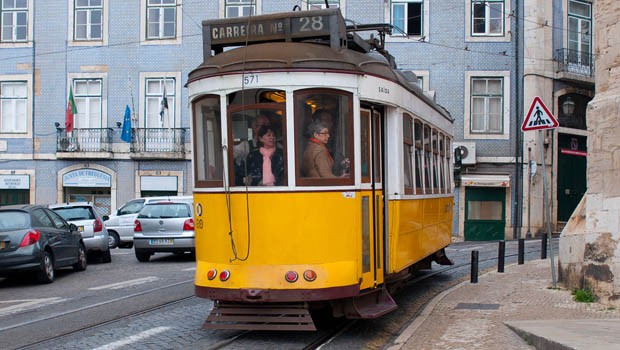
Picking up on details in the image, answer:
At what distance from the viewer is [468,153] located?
2945 cm

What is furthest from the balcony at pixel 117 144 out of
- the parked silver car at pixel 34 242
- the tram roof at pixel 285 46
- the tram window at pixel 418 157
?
the tram roof at pixel 285 46

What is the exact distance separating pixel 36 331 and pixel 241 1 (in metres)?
23.0

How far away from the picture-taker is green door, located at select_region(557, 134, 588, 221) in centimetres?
3019

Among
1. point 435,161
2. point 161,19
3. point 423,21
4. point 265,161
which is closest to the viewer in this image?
point 265,161

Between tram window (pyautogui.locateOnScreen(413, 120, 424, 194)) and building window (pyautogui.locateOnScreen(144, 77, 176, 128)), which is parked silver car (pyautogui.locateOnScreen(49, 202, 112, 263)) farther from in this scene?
building window (pyautogui.locateOnScreen(144, 77, 176, 128))

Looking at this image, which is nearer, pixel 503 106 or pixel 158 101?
pixel 503 106

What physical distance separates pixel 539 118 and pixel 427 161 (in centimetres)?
199

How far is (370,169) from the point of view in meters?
8.54

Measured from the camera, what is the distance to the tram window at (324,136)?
8.06 m

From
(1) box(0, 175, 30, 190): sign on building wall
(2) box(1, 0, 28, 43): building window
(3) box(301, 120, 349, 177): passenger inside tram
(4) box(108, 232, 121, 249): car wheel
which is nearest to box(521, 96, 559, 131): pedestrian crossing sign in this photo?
(3) box(301, 120, 349, 177): passenger inside tram

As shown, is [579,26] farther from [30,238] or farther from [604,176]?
[30,238]

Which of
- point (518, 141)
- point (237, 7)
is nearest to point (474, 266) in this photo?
point (518, 141)

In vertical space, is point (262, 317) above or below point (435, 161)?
below

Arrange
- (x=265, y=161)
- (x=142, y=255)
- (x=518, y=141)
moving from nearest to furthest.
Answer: (x=265, y=161)
(x=142, y=255)
(x=518, y=141)
